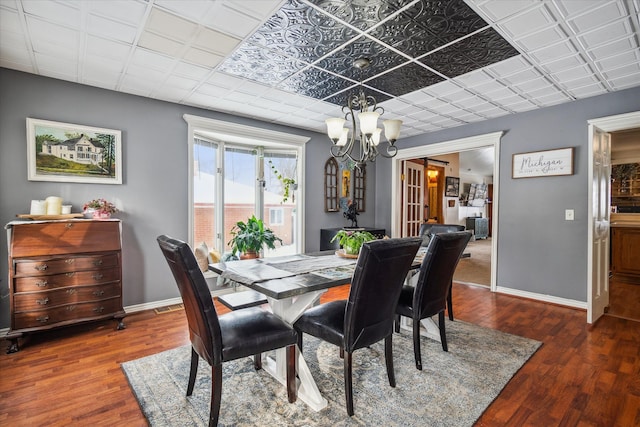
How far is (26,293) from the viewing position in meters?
2.50

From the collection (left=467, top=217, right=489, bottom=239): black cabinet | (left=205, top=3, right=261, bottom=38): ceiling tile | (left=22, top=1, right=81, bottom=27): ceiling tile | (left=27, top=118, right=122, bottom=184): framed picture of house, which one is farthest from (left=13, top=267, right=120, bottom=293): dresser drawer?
(left=467, top=217, right=489, bottom=239): black cabinet

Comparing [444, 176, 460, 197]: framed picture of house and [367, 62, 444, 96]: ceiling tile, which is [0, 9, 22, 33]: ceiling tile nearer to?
[367, 62, 444, 96]: ceiling tile

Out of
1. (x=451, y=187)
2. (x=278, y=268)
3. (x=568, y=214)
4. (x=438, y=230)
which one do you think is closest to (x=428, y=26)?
(x=278, y=268)

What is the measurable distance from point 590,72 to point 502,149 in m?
1.45

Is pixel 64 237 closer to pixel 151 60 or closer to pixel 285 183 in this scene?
pixel 151 60

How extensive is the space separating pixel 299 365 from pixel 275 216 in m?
3.23

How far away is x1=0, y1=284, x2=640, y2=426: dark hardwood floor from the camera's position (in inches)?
68.4

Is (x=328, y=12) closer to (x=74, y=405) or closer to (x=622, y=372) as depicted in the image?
(x=74, y=405)

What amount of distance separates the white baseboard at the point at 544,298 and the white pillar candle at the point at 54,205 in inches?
203

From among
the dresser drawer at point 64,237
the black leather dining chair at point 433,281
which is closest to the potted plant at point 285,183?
the dresser drawer at point 64,237

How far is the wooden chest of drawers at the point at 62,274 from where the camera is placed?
2484 millimetres

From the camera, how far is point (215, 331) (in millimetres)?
1599

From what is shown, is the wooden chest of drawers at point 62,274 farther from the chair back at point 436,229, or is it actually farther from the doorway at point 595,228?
the doorway at point 595,228

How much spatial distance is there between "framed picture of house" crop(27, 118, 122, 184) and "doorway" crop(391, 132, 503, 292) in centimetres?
415
